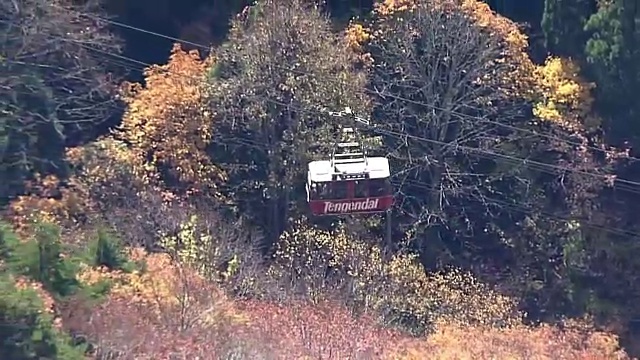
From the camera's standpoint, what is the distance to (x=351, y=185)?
2236cm

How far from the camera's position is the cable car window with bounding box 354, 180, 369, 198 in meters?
22.3

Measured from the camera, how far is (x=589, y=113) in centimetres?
2711

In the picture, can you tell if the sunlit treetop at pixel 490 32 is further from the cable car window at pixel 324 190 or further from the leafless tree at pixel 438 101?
the cable car window at pixel 324 190

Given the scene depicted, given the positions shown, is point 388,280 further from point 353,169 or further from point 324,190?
point 353,169

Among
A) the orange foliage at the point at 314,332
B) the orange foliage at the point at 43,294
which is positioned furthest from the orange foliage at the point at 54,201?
the orange foliage at the point at 43,294

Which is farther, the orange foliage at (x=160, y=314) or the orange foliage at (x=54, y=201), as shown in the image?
the orange foliage at (x=54, y=201)

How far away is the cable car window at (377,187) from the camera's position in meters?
22.3

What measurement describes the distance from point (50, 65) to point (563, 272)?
12340 mm

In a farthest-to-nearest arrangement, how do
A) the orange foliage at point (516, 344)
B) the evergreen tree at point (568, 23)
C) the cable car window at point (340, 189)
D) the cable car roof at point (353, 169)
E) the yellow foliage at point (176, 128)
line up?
the yellow foliage at point (176, 128) < the evergreen tree at point (568, 23) < the orange foliage at point (516, 344) < the cable car window at point (340, 189) < the cable car roof at point (353, 169)

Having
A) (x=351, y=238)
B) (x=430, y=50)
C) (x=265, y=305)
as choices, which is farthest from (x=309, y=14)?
(x=265, y=305)

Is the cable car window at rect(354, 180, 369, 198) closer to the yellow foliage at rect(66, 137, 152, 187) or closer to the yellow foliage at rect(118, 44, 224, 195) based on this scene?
the yellow foliage at rect(118, 44, 224, 195)

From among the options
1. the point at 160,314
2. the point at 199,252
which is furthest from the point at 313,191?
the point at 160,314

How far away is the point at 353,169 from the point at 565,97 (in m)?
6.86

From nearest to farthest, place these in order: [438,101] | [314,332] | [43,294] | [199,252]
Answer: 1. [43,294]
2. [314,332]
3. [199,252]
4. [438,101]
